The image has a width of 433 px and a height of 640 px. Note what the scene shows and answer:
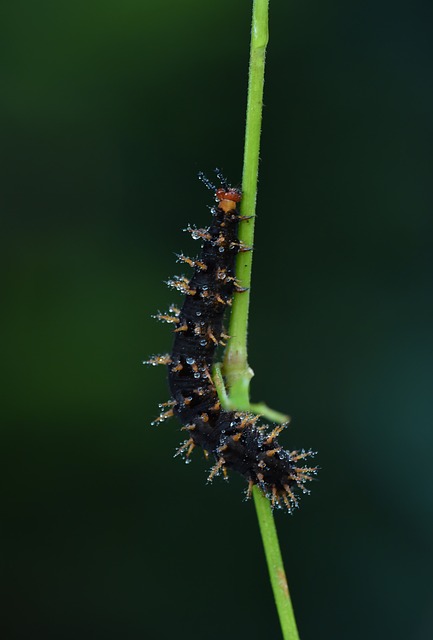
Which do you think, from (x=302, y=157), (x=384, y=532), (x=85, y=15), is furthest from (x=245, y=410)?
(x=85, y=15)

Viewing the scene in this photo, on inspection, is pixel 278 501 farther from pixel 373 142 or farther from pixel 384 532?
pixel 373 142

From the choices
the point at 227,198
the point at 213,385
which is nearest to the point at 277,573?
the point at 213,385

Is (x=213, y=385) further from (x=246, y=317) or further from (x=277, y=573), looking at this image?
(x=277, y=573)

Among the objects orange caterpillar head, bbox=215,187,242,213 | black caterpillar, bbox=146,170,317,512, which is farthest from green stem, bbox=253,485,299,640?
orange caterpillar head, bbox=215,187,242,213

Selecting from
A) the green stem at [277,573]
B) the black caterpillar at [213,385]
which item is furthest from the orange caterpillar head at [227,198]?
the green stem at [277,573]

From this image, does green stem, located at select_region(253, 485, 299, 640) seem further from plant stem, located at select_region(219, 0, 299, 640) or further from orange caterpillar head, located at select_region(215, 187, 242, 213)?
orange caterpillar head, located at select_region(215, 187, 242, 213)

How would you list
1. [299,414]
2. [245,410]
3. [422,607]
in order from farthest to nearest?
[299,414]
[422,607]
[245,410]
